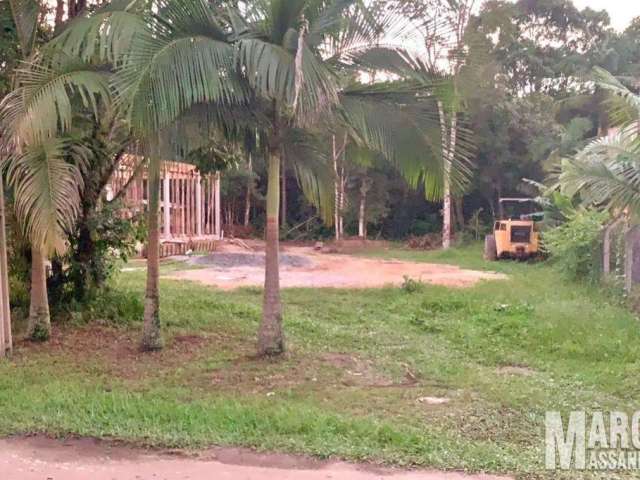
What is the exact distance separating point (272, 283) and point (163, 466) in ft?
9.94

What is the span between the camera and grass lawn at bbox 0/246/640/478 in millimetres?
4500

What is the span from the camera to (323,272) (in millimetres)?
16641

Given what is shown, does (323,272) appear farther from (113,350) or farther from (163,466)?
(163,466)

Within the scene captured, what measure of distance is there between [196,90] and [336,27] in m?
1.59

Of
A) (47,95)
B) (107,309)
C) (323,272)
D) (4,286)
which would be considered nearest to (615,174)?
(47,95)

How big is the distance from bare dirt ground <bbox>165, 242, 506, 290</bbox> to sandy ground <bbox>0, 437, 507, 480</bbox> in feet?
29.2

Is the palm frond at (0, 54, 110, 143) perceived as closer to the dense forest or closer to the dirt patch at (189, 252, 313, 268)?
the dirt patch at (189, 252, 313, 268)

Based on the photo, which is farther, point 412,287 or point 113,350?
point 412,287

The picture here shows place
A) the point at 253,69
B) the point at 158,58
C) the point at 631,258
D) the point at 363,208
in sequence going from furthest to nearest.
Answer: the point at 363,208 → the point at 631,258 → the point at 253,69 → the point at 158,58

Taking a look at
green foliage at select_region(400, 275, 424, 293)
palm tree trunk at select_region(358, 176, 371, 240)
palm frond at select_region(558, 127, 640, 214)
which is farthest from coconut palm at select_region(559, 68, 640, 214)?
palm tree trunk at select_region(358, 176, 371, 240)

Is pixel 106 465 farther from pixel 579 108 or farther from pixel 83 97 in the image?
pixel 579 108

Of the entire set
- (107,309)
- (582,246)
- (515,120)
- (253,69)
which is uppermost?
(515,120)

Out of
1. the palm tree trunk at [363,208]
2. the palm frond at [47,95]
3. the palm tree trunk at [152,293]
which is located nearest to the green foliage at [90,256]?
the palm tree trunk at [152,293]

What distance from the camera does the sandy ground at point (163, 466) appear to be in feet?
12.6
